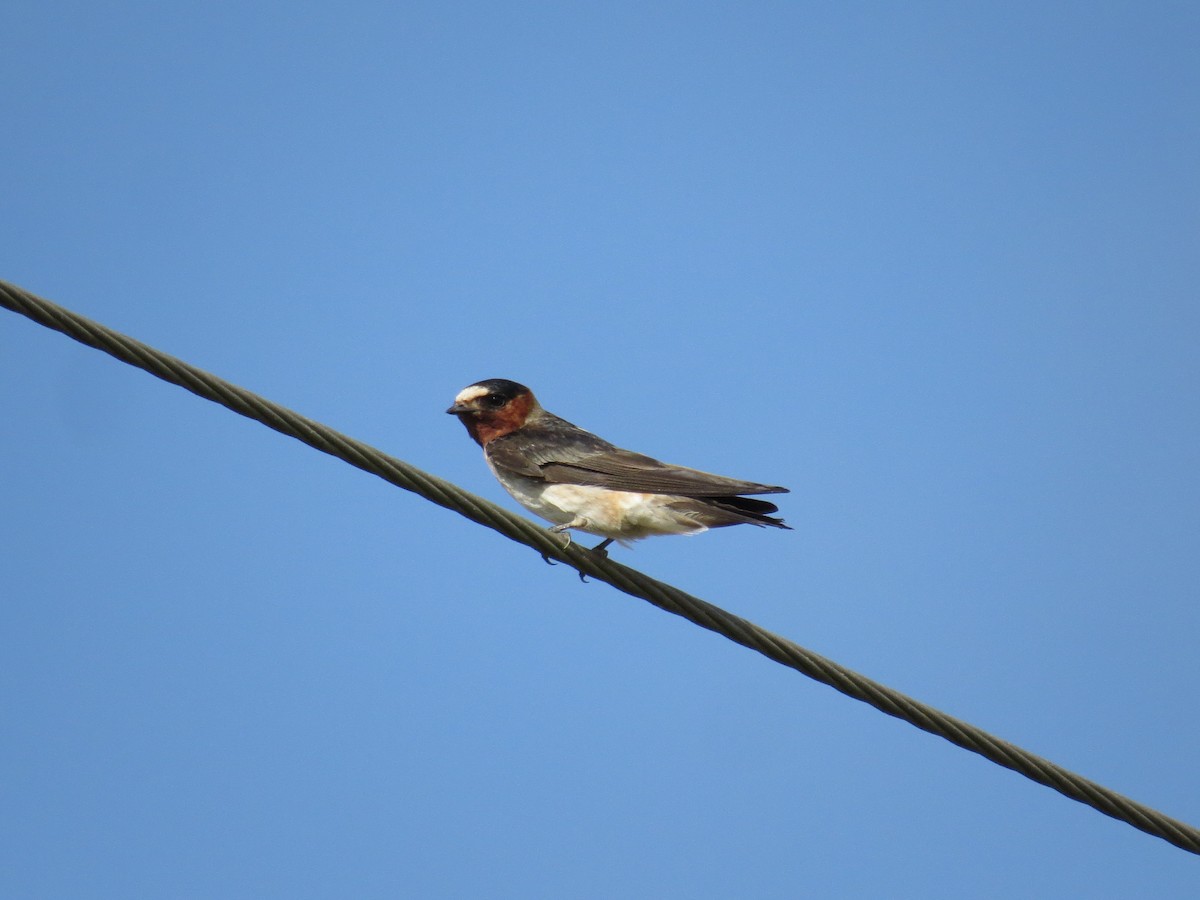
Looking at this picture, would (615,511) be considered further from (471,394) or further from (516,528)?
(471,394)

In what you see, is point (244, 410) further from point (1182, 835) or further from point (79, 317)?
point (1182, 835)

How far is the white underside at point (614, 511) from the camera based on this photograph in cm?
724

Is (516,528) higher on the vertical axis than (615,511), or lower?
lower

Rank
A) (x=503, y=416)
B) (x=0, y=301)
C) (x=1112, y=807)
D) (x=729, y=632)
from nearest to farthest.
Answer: (x=0, y=301), (x=1112, y=807), (x=729, y=632), (x=503, y=416)

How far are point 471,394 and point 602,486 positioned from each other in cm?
217

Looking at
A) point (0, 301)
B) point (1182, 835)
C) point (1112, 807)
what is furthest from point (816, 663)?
point (0, 301)

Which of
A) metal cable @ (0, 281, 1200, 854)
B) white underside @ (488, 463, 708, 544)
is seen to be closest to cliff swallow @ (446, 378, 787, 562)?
white underside @ (488, 463, 708, 544)

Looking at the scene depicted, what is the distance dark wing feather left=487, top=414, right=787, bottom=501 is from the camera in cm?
696

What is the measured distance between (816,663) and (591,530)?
2631 millimetres

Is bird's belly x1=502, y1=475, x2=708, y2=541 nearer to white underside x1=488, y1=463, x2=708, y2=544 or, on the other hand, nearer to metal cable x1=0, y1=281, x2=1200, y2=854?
white underside x1=488, y1=463, x2=708, y2=544

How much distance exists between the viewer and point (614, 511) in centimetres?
745

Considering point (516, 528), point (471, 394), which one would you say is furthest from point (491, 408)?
point (516, 528)

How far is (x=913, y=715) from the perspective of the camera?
501 cm

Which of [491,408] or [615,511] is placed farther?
[491,408]
